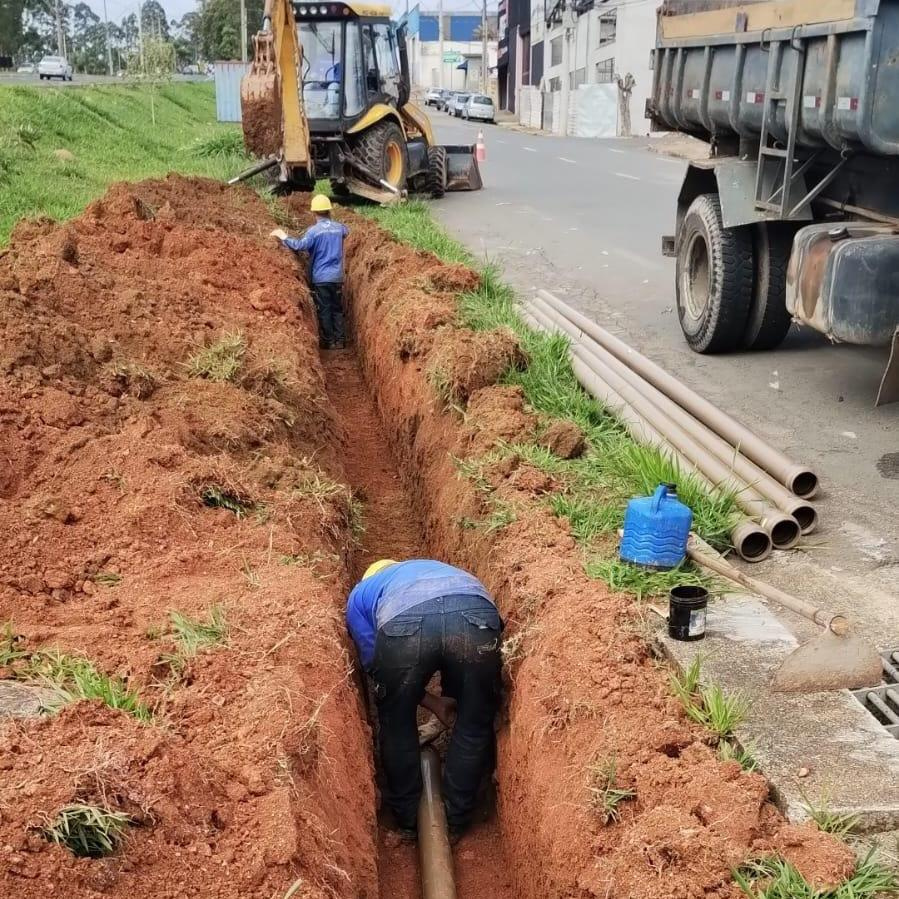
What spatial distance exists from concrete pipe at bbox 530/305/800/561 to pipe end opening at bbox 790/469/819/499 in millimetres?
309

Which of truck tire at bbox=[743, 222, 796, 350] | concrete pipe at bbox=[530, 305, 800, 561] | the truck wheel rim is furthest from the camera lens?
the truck wheel rim

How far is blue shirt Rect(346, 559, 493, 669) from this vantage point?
15.8ft

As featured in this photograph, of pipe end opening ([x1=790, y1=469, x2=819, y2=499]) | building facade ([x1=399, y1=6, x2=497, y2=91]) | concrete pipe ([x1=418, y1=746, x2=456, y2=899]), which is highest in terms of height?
building facade ([x1=399, y1=6, x2=497, y2=91])

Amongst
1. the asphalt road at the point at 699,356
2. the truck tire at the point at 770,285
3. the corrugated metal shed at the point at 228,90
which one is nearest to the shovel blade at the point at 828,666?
the asphalt road at the point at 699,356

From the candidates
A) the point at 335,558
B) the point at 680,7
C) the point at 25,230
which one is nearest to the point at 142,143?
the point at 25,230

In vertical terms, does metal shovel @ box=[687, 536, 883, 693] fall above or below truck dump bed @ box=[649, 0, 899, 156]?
below

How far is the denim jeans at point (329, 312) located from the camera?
440 inches

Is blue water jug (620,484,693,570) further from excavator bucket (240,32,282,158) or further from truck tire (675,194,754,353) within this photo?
excavator bucket (240,32,282,158)

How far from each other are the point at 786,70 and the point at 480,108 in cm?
5017

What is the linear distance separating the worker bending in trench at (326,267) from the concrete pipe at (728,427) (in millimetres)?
3587

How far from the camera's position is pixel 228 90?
1538 inches

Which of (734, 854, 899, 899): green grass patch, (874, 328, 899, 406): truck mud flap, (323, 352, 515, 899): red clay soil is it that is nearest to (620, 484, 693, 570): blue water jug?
(323, 352, 515, 899): red clay soil

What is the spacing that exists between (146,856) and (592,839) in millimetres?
1583

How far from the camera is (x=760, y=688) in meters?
3.85
